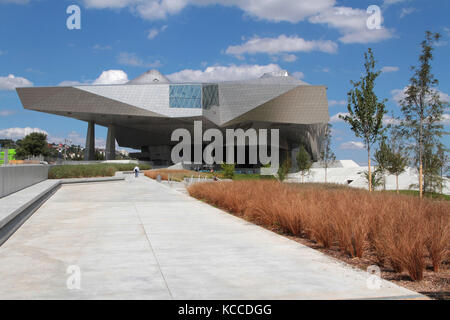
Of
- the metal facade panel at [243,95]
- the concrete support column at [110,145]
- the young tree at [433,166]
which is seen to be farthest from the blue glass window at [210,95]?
the young tree at [433,166]

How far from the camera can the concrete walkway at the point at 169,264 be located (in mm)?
3980

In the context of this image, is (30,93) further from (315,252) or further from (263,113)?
(315,252)

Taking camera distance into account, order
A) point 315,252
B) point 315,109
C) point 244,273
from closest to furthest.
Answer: point 244,273 → point 315,252 → point 315,109

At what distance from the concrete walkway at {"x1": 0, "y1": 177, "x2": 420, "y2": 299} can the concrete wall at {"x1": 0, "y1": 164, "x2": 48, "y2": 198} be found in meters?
3.07

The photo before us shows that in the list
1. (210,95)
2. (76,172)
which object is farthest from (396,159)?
(210,95)

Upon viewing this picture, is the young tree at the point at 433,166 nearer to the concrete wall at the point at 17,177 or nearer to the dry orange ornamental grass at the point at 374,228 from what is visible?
the dry orange ornamental grass at the point at 374,228

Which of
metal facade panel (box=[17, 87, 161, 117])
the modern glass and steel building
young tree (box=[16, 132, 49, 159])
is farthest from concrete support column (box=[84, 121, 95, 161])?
young tree (box=[16, 132, 49, 159])

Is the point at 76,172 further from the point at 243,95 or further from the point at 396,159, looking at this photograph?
the point at 243,95

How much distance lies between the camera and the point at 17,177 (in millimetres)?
13766

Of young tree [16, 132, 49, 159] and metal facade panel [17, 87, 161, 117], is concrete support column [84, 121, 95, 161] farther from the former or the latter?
young tree [16, 132, 49, 159]
